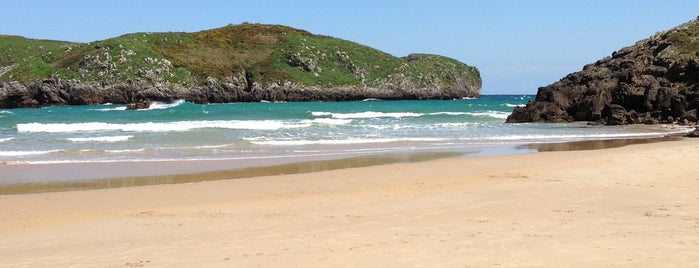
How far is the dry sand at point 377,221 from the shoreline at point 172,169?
1.17 meters

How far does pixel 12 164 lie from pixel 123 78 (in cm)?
6034

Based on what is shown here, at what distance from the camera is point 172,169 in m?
14.7

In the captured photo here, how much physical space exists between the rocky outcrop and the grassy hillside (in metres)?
1.00

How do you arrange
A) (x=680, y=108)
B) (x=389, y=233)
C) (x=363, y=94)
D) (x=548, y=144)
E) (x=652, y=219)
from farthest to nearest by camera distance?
1. (x=363, y=94)
2. (x=680, y=108)
3. (x=548, y=144)
4. (x=652, y=219)
5. (x=389, y=233)

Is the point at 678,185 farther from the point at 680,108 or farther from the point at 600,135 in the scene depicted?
the point at 680,108

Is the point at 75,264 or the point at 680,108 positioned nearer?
the point at 75,264

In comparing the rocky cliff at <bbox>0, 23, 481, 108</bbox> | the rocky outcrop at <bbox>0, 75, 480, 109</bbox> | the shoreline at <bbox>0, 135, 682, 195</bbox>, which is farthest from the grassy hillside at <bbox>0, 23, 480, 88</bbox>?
the shoreline at <bbox>0, 135, 682, 195</bbox>

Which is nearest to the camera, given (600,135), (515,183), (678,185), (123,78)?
(678,185)

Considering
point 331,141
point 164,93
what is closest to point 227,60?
point 164,93

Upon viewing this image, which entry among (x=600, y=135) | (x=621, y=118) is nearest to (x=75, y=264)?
(x=600, y=135)

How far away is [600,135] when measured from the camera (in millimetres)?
25219

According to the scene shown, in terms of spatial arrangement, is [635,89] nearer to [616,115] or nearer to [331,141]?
[616,115]

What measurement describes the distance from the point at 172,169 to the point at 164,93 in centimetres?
6237

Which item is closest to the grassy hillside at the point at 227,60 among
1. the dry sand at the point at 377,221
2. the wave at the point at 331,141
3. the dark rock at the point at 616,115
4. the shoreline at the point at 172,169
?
the dark rock at the point at 616,115
